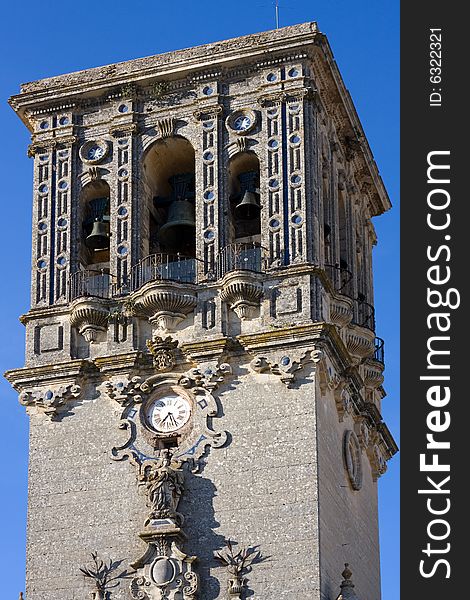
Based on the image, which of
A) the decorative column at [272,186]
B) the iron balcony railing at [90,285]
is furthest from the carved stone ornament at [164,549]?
the decorative column at [272,186]

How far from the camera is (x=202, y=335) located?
1500 inches

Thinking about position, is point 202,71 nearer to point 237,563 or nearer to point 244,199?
point 244,199

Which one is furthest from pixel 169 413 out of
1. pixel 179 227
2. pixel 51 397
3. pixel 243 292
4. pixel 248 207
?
pixel 248 207

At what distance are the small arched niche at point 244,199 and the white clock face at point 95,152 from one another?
10.1 feet

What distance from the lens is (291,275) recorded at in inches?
1499

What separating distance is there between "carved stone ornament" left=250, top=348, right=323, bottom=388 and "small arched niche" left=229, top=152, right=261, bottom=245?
11.1ft

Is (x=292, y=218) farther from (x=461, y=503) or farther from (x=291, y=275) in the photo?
(x=461, y=503)

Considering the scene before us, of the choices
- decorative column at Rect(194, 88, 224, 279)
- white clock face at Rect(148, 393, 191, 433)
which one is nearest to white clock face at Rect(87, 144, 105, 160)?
decorative column at Rect(194, 88, 224, 279)

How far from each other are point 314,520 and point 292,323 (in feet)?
13.8

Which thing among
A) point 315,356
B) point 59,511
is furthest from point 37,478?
point 315,356

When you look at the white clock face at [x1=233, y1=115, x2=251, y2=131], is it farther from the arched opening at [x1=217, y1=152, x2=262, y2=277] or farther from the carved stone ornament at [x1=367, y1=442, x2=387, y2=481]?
the carved stone ornament at [x1=367, y1=442, x2=387, y2=481]

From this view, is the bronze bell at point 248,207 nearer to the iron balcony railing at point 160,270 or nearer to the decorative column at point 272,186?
the decorative column at point 272,186

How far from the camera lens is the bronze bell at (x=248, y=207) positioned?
39969 millimetres

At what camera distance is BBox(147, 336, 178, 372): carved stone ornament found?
38125 mm
